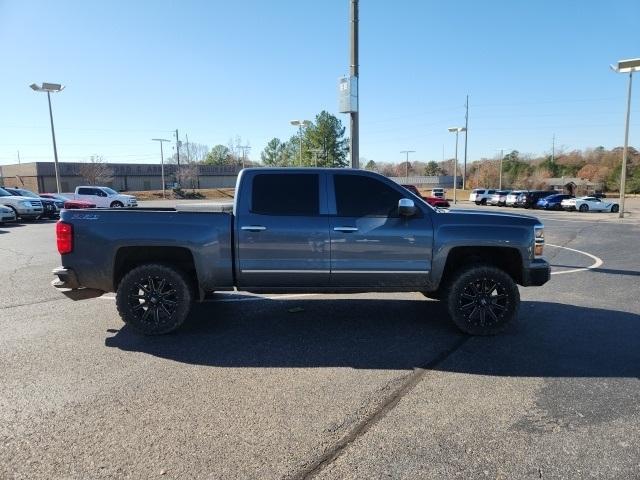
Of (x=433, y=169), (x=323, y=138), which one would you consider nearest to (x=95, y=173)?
(x=323, y=138)

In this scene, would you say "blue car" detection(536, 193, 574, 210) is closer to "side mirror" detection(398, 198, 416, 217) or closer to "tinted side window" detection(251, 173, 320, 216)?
"side mirror" detection(398, 198, 416, 217)

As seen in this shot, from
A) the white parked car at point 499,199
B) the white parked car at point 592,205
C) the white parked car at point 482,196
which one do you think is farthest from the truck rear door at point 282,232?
the white parked car at point 482,196

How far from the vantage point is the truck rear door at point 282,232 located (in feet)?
17.4

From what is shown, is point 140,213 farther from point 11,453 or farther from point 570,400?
point 570,400

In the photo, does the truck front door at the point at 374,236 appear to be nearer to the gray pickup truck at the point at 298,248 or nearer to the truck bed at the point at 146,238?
the gray pickup truck at the point at 298,248

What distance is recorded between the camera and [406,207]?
5137 mm

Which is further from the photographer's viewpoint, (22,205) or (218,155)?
(218,155)

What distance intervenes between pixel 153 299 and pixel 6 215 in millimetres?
20144

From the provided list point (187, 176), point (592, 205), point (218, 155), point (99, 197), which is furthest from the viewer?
point (218, 155)

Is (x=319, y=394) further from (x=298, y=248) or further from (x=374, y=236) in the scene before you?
(x=374, y=236)

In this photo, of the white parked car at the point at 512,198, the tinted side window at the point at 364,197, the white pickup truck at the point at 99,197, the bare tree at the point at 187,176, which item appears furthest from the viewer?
the bare tree at the point at 187,176

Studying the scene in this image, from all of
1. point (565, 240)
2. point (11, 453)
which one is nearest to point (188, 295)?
point (11, 453)

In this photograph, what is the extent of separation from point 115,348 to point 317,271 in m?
2.34

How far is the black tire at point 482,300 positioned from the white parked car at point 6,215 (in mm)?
22205
